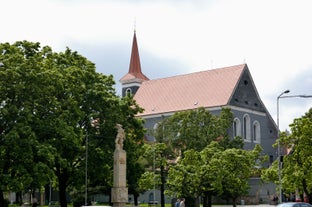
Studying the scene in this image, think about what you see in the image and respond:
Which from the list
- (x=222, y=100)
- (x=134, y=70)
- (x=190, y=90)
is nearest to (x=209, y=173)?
(x=222, y=100)

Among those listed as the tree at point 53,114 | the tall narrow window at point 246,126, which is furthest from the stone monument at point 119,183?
the tall narrow window at point 246,126

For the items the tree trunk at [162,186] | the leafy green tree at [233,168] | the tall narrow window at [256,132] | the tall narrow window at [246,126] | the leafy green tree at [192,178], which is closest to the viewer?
the leafy green tree at [192,178]

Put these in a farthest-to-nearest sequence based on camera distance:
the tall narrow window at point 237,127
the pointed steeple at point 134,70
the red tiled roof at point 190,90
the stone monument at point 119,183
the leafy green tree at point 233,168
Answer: the pointed steeple at point 134,70 < the red tiled roof at point 190,90 < the tall narrow window at point 237,127 < the leafy green tree at point 233,168 < the stone monument at point 119,183

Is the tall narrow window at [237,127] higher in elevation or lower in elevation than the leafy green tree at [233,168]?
higher

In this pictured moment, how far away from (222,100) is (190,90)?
25.9ft

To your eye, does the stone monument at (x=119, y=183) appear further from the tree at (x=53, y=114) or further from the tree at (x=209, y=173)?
the tree at (x=209, y=173)

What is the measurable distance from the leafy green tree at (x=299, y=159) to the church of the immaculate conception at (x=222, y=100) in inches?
1125

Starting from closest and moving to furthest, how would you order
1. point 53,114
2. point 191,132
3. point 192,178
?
1. point 53,114
2. point 192,178
3. point 191,132

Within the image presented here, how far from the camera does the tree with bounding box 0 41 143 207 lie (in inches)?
1380

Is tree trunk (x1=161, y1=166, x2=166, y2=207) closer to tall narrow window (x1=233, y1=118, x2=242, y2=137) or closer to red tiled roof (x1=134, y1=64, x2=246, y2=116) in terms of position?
red tiled roof (x1=134, y1=64, x2=246, y2=116)

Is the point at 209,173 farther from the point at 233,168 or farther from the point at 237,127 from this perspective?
the point at 237,127

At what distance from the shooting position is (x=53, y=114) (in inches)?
1532

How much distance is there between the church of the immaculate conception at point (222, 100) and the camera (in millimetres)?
78062

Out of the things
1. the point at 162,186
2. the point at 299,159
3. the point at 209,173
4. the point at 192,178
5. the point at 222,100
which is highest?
the point at 222,100
